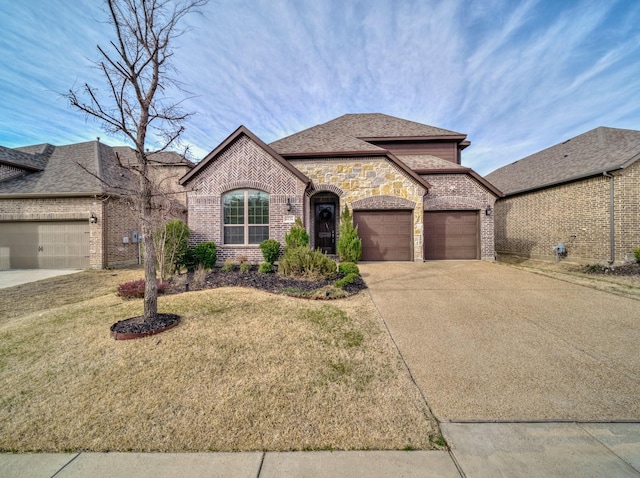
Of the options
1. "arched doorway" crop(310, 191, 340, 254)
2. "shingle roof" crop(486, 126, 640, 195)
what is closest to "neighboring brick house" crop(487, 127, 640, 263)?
"shingle roof" crop(486, 126, 640, 195)

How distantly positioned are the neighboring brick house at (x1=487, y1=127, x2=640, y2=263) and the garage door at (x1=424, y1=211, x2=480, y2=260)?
13.6 feet

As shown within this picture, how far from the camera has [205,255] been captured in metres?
9.30

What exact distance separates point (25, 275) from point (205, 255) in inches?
311

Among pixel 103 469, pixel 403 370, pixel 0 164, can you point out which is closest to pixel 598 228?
pixel 403 370

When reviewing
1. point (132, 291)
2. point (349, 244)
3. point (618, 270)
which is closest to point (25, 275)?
point (132, 291)

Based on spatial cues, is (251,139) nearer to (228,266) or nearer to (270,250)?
(270,250)

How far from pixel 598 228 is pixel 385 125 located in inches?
446

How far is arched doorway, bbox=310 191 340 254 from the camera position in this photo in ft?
41.8

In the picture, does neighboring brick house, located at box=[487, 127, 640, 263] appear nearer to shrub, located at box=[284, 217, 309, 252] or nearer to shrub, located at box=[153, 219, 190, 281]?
shrub, located at box=[284, 217, 309, 252]

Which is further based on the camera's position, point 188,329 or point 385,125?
point 385,125

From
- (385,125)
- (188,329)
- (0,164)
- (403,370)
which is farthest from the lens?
(385,125)

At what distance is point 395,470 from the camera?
6.63ft

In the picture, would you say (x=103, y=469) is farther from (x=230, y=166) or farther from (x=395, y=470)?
(x=230, y=166)

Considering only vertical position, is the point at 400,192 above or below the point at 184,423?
above
